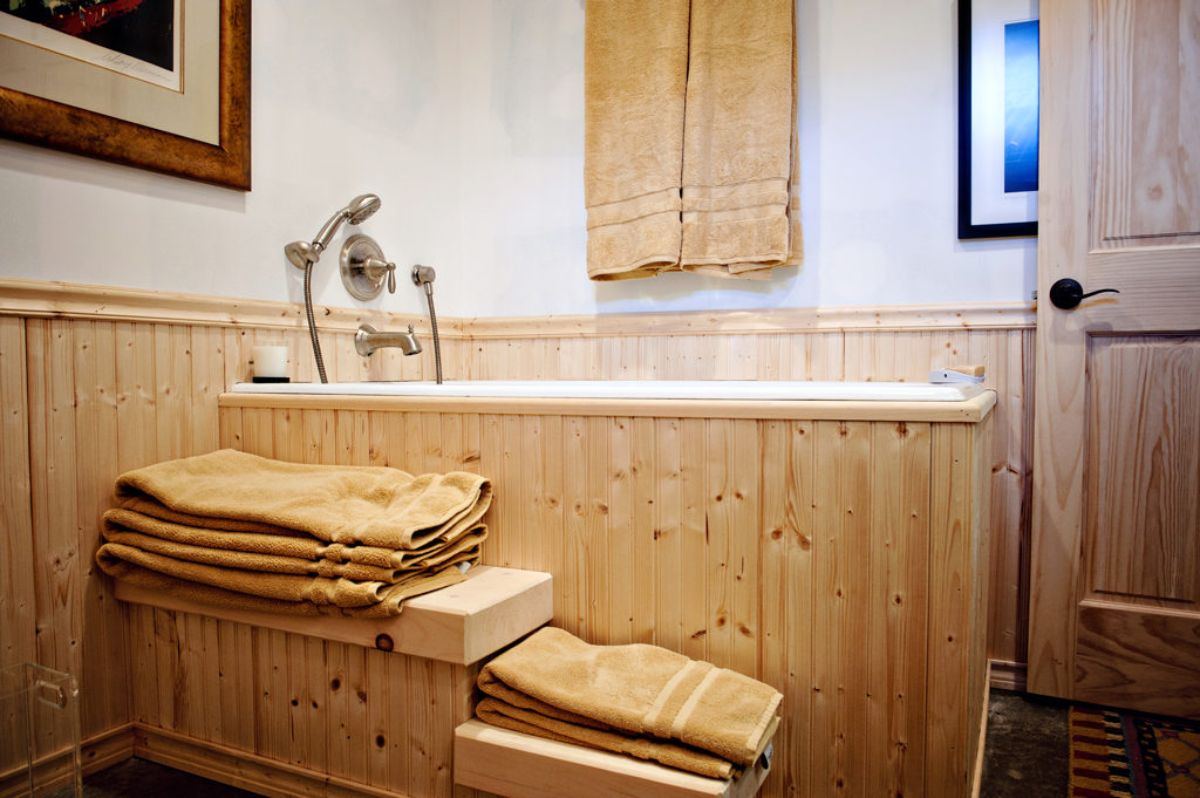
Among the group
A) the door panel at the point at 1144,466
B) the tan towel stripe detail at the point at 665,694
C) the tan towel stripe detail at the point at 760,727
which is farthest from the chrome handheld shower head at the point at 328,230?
the door panel at the point at 1144,466

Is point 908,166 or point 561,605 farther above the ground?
point 908,166

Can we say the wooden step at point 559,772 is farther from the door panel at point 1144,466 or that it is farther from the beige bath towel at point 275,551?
the door panel at point 1144,466

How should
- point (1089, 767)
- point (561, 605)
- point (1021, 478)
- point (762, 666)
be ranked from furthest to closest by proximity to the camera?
point (1021, 478), point (1089, 767), point (561, 605), point (762, 666)

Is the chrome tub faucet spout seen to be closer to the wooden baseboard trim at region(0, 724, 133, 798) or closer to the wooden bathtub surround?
the wooden bathtub surround

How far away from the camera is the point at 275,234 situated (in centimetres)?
185

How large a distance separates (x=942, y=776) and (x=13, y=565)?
1.57 metres

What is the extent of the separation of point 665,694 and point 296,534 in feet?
2.18

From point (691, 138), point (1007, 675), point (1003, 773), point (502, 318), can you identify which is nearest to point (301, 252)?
point (502, 318)

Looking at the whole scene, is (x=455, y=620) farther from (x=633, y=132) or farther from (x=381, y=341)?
(x=633, y=132)

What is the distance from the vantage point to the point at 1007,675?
1825mm

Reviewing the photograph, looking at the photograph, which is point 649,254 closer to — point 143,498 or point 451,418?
point 451,418

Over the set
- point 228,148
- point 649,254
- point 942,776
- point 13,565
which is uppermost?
point 228,148

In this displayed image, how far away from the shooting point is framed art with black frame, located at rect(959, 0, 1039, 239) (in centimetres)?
183

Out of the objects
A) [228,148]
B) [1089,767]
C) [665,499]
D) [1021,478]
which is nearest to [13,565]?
[228,148]
